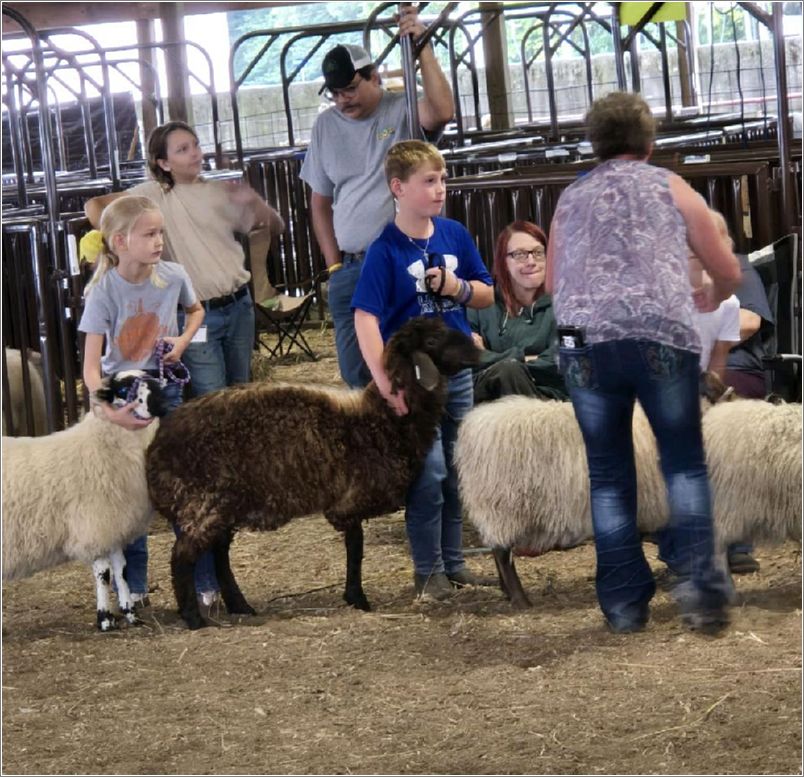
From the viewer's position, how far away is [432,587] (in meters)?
4.17

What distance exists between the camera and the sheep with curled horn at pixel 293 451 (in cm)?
390

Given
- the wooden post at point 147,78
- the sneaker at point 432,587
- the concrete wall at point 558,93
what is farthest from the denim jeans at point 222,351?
the concrete wall at point 558,93

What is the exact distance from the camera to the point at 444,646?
12.2ft

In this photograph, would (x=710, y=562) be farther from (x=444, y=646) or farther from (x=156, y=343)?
(x=156, y=343)

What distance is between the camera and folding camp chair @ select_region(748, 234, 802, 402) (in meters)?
4.23

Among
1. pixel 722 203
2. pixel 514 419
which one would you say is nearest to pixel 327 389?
pixel 514 419

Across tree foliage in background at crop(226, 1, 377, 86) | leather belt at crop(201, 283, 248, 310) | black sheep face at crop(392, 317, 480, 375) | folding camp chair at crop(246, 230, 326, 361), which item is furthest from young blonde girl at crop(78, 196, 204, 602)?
tree foliage in background at crop(226, 1, 377, 86)

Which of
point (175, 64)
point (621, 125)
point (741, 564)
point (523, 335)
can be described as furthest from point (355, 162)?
point (175, 64)

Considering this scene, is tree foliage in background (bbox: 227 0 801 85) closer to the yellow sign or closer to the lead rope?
the yellow sign

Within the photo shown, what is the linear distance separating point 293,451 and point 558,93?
15.9m

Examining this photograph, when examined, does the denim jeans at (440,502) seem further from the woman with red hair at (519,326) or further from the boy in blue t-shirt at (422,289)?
the woman with red hair at (519,326)

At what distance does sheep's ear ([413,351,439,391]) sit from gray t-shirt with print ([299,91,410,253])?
33.6 inches

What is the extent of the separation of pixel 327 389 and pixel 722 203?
176 cm

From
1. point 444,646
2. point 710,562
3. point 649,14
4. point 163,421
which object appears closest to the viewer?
point 710,562
